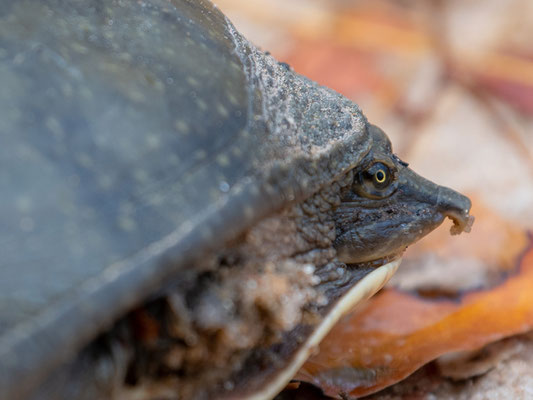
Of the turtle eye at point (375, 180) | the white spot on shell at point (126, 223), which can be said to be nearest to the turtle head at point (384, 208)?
the turtle eye at point (375, 180)

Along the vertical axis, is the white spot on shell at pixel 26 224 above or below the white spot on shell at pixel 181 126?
below

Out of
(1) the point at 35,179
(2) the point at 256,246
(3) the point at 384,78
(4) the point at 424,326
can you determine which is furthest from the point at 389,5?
(1) the point at 35,179

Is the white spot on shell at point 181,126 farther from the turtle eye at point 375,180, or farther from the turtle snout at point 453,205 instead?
the turtle snout at point 453,205

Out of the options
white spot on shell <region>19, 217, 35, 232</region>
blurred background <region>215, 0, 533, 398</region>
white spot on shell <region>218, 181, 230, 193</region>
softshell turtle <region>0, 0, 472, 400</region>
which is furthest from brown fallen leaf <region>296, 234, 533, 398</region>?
white spot on shell <region>19, 217, 35, 232</region>

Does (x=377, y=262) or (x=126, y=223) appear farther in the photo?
(x=377, y=262)

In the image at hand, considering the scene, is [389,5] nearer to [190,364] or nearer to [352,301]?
[352,301]

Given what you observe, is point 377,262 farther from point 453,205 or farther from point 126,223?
point 126,223

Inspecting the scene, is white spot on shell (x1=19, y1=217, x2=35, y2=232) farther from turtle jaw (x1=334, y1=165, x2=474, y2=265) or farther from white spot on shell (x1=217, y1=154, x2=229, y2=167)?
turtle jaw (x1=334, y1=165, x2=474, y2=265)

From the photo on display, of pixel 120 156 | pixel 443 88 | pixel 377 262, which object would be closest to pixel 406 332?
pixel 377 262
